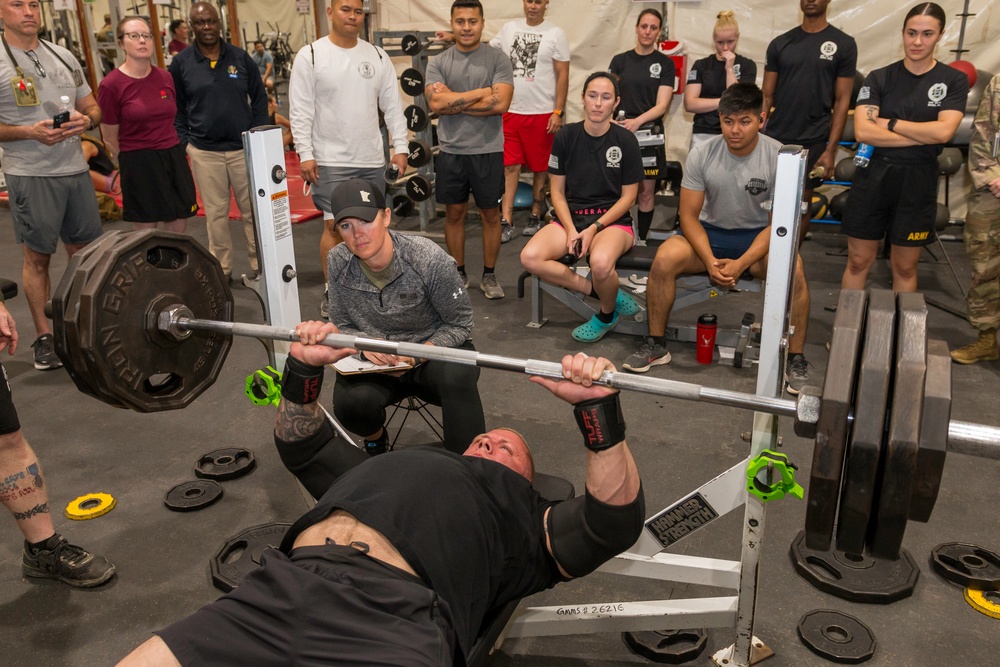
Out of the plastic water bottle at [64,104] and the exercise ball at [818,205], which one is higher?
the plastic water bottle at [64,104]

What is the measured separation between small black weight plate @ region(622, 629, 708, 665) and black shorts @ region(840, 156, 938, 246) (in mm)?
2118

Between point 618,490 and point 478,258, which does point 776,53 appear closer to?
point 478,258

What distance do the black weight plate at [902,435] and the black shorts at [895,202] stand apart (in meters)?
2.37

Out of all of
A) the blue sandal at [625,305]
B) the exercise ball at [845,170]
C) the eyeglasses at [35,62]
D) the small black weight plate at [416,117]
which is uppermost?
the eyeglasses at [35,62]

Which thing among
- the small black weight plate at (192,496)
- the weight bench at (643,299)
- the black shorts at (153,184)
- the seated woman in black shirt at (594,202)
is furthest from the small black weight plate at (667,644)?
the black shorts at (153,184)

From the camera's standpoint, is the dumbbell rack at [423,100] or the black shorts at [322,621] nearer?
the black shorts at [322,621]

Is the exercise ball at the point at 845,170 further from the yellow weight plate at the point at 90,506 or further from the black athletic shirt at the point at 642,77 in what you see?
the yellow weight plate at the point at 90,506

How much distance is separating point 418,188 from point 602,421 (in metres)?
3.58

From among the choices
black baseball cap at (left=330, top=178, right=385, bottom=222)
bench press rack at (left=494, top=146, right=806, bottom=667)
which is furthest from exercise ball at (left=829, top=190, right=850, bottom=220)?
black baseball cap at (left=330, top=178, right=385, bottom=222)

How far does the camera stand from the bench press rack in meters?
1.72

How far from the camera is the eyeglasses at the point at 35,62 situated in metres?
3.20

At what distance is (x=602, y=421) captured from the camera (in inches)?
61.7

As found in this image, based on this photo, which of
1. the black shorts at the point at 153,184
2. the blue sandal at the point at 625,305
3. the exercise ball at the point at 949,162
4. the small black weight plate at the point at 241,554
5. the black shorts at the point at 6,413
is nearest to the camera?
the black shorts at the point at 6,413

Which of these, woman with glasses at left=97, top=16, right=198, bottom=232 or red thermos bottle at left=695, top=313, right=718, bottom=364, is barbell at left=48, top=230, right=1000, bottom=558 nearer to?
red thermos bottle at left=695, top=313, right=718, bottom=364
